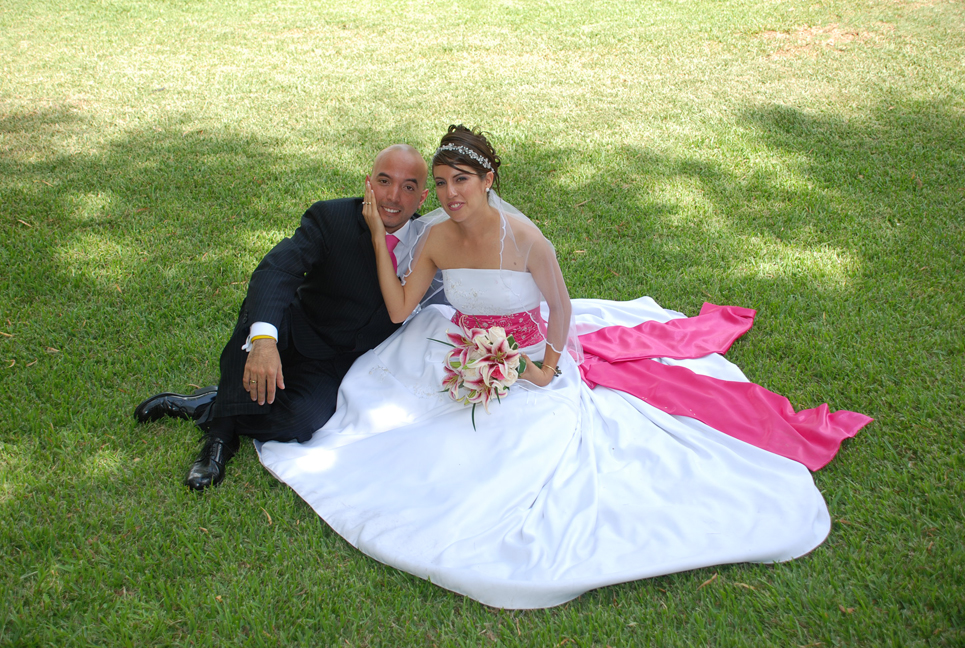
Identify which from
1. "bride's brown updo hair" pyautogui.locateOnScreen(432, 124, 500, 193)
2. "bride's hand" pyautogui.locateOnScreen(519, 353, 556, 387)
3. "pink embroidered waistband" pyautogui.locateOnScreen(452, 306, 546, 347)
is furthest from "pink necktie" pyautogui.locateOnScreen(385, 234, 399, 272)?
"bride's hand" pyautogui.locateOnScreen(519, 353, 556, 387)

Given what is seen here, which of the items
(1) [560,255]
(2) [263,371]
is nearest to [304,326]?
(2) [263,371]

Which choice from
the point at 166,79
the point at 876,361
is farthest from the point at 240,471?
the point at 166,79

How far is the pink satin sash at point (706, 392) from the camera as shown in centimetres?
394

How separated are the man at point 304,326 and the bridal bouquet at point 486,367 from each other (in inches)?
33.8

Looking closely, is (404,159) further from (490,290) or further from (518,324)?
(518,324)

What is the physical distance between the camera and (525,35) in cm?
1227

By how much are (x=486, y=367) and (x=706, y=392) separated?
4.87ft

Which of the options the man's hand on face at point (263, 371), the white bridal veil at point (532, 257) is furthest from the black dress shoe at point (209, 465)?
the white bridal veil at point (532, 257)

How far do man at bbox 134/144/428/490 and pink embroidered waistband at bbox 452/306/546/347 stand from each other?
56 centimetres

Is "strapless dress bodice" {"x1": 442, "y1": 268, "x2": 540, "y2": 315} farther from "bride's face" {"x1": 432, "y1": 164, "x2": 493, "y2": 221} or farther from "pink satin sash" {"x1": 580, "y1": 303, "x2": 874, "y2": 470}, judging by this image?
"pink satin sash" {"x1": 580, "y1": 303, "x2": 874, "y2": 470}

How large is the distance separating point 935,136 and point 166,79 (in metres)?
10.3

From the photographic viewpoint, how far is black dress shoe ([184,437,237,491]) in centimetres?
375

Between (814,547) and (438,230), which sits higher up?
(438,230)

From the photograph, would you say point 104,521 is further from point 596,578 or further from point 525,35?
point 525,35
